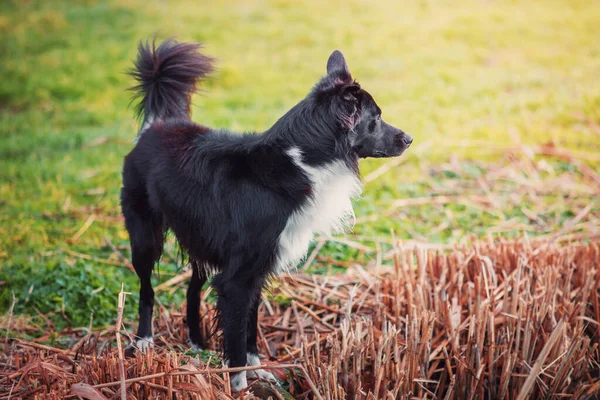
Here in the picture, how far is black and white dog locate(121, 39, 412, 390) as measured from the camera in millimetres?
3568

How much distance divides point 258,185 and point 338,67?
0.85 m

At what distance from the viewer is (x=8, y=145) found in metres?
8.68

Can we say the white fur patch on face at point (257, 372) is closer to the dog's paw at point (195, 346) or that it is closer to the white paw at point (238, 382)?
the white paw at point (238, 382)

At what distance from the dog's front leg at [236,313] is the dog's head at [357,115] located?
991 mm

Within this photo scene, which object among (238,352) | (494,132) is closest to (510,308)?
(238,352)

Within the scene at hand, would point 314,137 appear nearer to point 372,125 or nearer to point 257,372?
point 372,125

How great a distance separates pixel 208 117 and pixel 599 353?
656 centimetres

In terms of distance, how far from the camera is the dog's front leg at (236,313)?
366 cm

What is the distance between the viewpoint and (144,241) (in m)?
4.31

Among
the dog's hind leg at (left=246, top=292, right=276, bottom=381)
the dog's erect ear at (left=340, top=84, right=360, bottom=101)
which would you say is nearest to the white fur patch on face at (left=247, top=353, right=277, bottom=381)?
the dog's hind leg at (left=246, top=292, right=276, bottom=381)

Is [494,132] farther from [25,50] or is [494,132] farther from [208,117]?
[25,50]

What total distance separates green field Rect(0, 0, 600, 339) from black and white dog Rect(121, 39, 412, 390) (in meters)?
1.32

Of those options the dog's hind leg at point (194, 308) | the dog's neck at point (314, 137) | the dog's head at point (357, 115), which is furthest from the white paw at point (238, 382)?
the dog's head at point (357, 115)

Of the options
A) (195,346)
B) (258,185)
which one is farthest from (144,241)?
(258,185)
